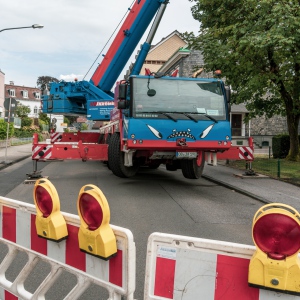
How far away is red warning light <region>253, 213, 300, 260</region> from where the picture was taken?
1.74 meters

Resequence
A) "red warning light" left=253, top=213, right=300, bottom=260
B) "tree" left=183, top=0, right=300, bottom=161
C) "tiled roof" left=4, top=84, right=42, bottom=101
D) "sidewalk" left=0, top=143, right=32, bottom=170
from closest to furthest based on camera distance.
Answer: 1. "red warning light" left=253, top=213, right=300, bottom=260
2. "tree" left=183, top=0, right=300, bottom=161
3. "sidewalk" left=0, top=143, right=32, bottom=170
4. "tiled roof" left=4, top=84, right=42, bottom=101

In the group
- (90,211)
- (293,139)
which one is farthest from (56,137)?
(90,211)

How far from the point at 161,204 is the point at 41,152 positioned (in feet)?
15.6

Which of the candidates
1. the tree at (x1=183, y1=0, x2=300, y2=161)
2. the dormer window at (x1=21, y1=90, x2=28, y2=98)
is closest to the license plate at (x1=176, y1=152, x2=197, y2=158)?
the tree at (x1=183, y1=0, x2=300, y2=161)

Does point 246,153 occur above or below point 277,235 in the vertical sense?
below

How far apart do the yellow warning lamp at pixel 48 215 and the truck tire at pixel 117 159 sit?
722cm

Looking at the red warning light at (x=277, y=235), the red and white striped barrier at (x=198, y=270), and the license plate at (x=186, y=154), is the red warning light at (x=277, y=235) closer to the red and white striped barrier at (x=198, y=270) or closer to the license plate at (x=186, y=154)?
the red and white striped barrier at (x=198, y=270)

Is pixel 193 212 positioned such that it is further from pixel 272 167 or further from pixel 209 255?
pixel 272 167

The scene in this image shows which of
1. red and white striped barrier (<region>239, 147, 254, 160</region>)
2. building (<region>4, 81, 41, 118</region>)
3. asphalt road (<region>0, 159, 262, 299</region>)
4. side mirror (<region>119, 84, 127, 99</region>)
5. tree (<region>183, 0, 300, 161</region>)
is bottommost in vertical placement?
asphalt road (<region>0, 159, 262, 299</region>)

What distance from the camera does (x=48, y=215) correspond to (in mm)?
2570

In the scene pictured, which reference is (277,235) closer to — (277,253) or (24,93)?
(277,253)

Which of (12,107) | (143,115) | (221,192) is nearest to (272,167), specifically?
(221,192)

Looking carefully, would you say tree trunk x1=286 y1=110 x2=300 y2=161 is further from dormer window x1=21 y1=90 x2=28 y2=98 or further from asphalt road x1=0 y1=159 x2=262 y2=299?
dormer window x1=21 y1=90 x2=28 y2=98

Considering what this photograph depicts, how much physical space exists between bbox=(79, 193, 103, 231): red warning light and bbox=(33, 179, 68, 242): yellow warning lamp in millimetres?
288
